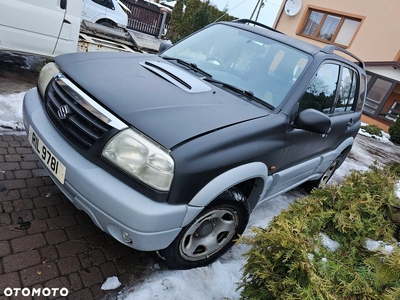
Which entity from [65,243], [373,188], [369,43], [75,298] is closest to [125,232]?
[75,298]

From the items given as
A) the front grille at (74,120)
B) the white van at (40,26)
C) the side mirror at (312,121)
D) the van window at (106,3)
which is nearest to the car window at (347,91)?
the side mirror at (312,121)

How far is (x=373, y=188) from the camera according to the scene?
2.20 meters

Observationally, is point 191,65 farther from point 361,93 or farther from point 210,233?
point 361,93

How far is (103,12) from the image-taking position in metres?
9.51

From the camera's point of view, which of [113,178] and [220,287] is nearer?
[113,178]

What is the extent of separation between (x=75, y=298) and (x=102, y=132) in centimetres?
110

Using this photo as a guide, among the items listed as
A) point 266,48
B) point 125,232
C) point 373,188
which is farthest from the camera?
point 266,48

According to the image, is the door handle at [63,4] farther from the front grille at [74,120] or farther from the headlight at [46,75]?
the front grille at [74,120]

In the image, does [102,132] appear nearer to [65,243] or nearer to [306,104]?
[65,243]

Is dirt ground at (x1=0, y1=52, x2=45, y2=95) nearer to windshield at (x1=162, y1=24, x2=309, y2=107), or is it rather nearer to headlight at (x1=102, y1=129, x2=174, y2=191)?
windshield at (x1=162, y1=24, x2=309, y2=107)

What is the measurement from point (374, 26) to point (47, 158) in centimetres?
1501

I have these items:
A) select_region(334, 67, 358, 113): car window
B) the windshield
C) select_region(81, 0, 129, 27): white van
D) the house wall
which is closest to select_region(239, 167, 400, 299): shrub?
the windshield

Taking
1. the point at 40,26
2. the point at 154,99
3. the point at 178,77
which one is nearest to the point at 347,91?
the point at 178,77

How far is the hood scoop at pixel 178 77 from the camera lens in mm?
2332
